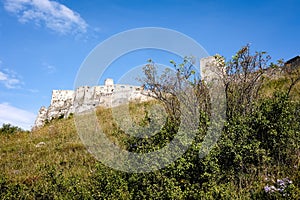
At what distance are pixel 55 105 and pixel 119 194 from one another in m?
25.3

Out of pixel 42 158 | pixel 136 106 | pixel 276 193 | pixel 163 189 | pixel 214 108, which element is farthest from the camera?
pixel 136 106

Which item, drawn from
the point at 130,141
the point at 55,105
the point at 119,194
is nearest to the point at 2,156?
the point at 130,141

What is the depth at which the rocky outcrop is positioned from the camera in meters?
12.3

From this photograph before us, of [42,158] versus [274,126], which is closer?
[274,126]

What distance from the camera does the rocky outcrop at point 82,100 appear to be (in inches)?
484

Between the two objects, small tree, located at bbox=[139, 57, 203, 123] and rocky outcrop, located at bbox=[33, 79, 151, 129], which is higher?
rocky outcrop, located at bbox=[33, 79, 151, 129]

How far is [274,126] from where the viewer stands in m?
6.20

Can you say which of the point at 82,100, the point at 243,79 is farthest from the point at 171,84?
the point at 82,100

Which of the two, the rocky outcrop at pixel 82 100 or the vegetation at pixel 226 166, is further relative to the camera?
the rocky outcrop at pixel 82 100

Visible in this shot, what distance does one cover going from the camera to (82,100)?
69.1 feet

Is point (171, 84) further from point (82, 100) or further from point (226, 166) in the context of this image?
point (82, 100)

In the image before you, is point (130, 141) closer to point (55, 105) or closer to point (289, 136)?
point (289, 136)

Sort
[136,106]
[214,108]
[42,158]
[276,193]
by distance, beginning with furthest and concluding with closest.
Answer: [136,106] < [42,158] < [214,108] < [276,193]

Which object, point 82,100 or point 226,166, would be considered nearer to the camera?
point 226,166
